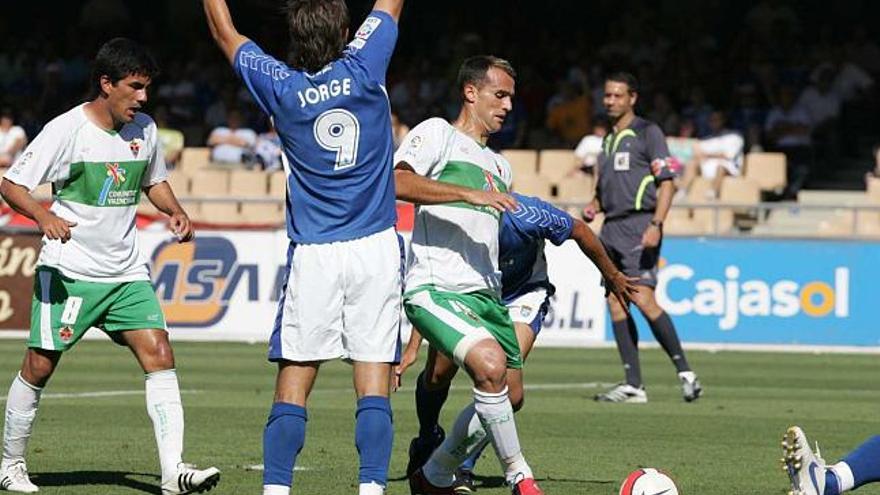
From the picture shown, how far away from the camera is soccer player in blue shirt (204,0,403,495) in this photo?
7316 millimetres

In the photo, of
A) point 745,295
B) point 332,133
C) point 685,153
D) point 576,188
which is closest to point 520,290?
point 332,133

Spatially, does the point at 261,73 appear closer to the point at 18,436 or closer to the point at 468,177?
the point at 468,177

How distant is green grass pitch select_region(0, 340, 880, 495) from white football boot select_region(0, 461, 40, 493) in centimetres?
15

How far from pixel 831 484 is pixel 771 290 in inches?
475

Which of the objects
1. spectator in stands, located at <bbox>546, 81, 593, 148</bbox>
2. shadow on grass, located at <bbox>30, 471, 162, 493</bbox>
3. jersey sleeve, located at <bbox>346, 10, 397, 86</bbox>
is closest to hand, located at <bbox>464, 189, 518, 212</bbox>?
jersey sleeve, located at <bbox>346, 10, 397, 86</bbox>

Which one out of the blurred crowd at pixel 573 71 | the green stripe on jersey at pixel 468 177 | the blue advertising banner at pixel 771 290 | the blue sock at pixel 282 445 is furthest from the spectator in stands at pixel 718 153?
the blue sock at pixel 282 445

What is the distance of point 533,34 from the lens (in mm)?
29828

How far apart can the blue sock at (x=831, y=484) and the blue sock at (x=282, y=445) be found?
2383mm

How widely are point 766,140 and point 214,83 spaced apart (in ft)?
30.0

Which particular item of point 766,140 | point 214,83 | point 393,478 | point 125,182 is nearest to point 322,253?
point 125,182

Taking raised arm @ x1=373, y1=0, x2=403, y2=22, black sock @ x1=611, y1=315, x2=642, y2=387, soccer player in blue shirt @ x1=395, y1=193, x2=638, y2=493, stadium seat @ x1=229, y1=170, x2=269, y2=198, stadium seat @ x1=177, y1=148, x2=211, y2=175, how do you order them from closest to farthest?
1. raised arm @ x1=373, y1=0, x2=403, y2=22
2. soccer player in blue shirt @ x1=395, y1=193, x2=638, y2=493
3. black sock @ x1=611, y1=315, x2=642, y2=387
4. stadium seat @ x1=229, y1=170, x2=269, y2=198
5. stadium seat @ x1=177, y1=148, x2=211, y2=175

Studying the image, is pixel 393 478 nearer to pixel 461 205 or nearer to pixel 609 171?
pixel 461 205

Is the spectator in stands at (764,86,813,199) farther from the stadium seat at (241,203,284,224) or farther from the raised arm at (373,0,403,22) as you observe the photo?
the raised arm at (373,0,403,22)

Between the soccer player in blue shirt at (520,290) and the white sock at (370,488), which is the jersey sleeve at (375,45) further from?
the white sock at (370,488)
